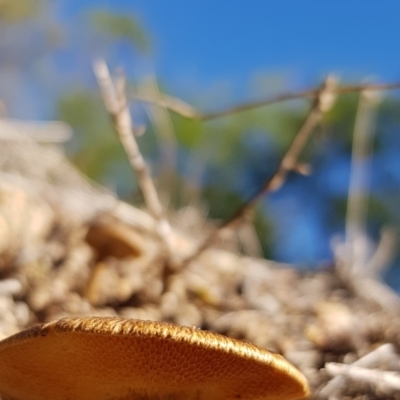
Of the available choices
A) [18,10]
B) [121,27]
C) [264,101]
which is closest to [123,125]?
[264,101]

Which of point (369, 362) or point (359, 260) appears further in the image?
point (359, 260)

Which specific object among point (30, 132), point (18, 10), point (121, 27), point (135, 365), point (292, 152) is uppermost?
point (121, 27)

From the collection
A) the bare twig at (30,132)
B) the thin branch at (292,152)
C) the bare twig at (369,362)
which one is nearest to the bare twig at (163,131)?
the bare twig at (30,132)

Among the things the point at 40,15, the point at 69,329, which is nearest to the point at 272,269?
the point at 69,329

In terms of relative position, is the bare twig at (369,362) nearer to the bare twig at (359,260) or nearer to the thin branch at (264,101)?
the thin branch at (264,101)

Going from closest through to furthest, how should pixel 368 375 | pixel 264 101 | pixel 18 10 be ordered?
pixel 368 375 < pixel 264 101 < pixel 18 10

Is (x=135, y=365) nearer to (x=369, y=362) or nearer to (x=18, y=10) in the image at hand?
(x=369, y=362)
